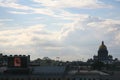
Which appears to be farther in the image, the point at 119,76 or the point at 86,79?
the point at 119,76

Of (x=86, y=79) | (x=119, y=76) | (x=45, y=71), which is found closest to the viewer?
(x=86, y=79)

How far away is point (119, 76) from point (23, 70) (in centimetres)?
2887

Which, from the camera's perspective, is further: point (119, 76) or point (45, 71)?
point (119, 76)

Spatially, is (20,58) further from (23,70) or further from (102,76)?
(102,76)

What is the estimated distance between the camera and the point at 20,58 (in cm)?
15100

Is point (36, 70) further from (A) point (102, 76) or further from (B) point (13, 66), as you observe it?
(A) point (102, 76)

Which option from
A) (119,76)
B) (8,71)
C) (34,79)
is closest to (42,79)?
(34,79)

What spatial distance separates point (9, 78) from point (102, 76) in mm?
23052

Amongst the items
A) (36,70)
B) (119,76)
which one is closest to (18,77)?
(36,70)

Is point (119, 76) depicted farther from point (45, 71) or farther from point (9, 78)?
point (9, 78)

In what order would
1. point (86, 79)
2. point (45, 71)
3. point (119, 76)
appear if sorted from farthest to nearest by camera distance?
point (119, 76)
point (45, 71)
point (86, 79)

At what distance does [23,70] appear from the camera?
146250mm

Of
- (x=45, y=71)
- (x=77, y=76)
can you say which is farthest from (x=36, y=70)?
(x=77, y=76)

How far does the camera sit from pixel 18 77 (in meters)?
138
